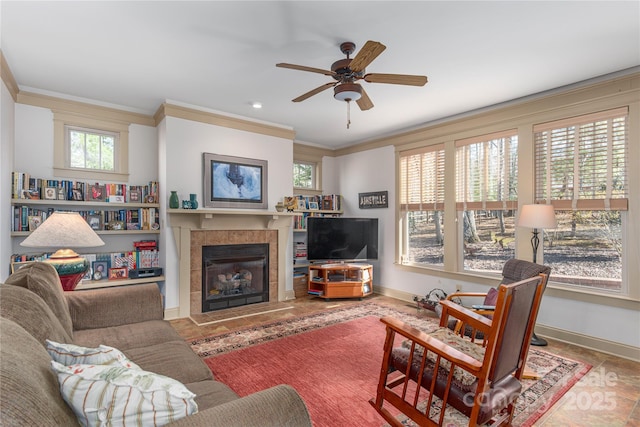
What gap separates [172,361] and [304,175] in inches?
180

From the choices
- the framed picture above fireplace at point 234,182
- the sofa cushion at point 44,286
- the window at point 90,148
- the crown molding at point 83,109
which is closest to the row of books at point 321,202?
the framed picture above fireplace at point 234,182

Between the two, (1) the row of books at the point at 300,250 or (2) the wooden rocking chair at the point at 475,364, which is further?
(1) the row of books at the point at 300,250

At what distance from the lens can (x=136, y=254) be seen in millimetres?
4043

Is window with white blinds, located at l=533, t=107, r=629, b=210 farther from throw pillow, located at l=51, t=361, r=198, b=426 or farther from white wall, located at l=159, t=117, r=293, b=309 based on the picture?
throw pillow, located at l=51, t=361, r=198, b=426

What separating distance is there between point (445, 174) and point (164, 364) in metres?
4.05

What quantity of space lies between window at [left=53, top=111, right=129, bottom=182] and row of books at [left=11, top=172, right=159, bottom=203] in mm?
134

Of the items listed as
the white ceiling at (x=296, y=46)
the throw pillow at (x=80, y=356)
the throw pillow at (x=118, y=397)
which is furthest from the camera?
the white ceiling at (x=296, y=46)

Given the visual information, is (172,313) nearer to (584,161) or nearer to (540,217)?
(540,217)

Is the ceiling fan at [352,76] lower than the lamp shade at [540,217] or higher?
higher

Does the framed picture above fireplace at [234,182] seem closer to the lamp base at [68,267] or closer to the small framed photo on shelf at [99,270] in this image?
the small framed photo on shelf at [99,270]

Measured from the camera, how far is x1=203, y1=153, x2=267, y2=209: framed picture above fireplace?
167 inches

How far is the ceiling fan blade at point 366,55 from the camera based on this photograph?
1.98m

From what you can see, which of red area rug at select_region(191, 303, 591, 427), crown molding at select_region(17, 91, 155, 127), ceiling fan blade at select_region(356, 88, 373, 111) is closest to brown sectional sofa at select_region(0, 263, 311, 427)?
red area rug at select_region(191, 303, 591, 427)

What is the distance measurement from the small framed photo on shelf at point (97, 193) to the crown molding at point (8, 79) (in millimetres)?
1154
